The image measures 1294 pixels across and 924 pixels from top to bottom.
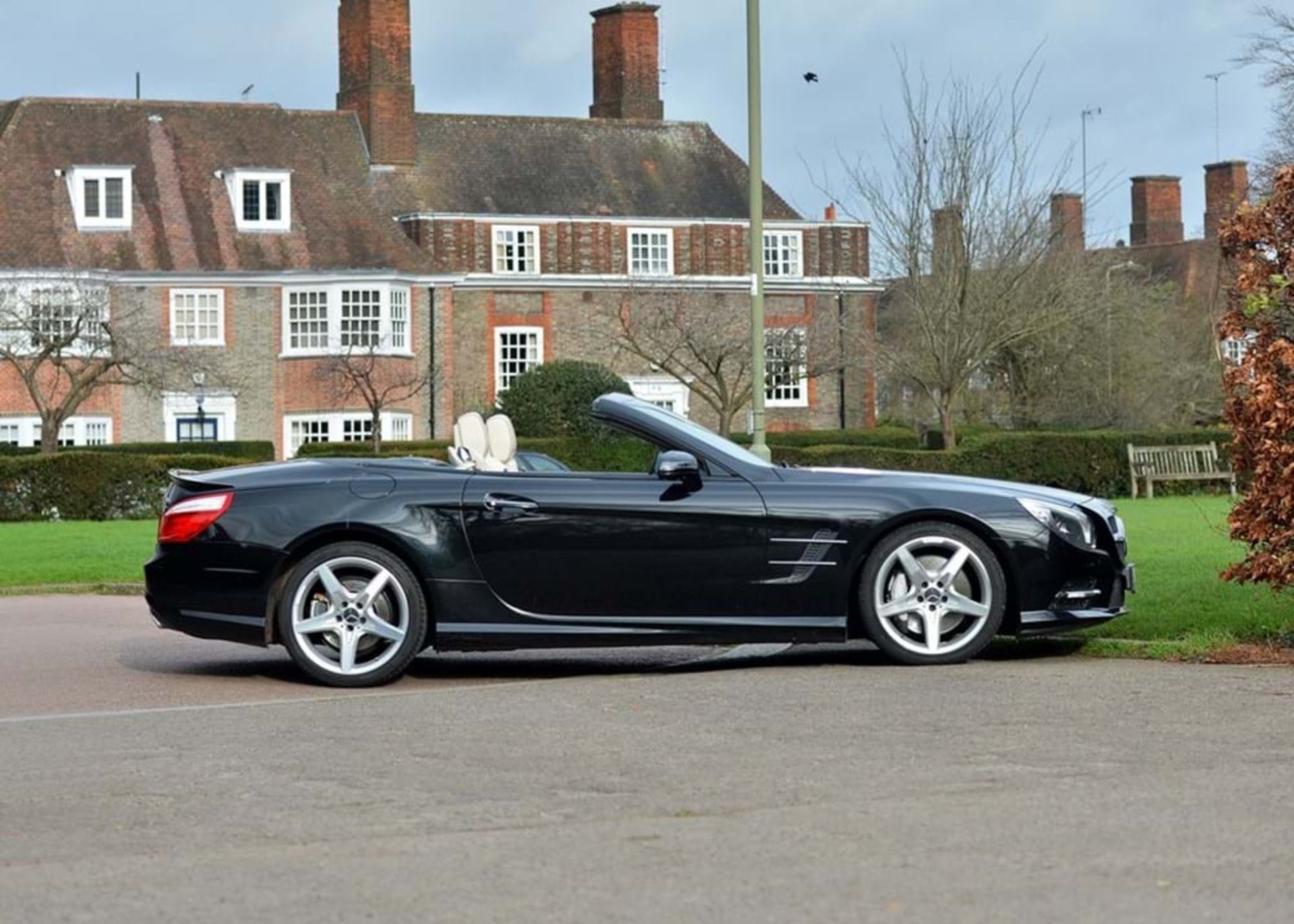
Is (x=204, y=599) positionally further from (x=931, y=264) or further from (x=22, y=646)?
(x=931, y=264)

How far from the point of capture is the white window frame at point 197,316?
5784cm

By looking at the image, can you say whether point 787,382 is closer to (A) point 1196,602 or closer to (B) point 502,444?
(A) point 1196,602

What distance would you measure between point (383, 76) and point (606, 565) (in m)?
53.1

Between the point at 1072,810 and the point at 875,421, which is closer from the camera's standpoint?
the point at 1072,810

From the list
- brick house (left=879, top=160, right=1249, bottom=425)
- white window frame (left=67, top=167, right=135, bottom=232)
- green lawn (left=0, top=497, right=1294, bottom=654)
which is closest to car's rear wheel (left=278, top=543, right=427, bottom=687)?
green lawn (left=0, top=497, right=1294, bottom=654)

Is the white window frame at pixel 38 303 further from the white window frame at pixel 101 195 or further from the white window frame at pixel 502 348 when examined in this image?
the white window frame at pixel 502 348

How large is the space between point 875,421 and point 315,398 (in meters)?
19.3

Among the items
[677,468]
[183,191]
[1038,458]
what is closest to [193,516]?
[677,468]

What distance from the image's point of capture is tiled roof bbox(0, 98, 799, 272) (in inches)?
2259

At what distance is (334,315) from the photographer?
58625 millimetres

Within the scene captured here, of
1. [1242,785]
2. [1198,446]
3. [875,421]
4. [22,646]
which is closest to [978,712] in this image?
[1242,785]

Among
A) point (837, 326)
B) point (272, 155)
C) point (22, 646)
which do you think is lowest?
point (22, 646)

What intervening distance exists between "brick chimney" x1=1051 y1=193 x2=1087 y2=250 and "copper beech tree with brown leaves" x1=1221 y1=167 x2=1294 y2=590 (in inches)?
1400

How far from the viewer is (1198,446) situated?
134 feet
